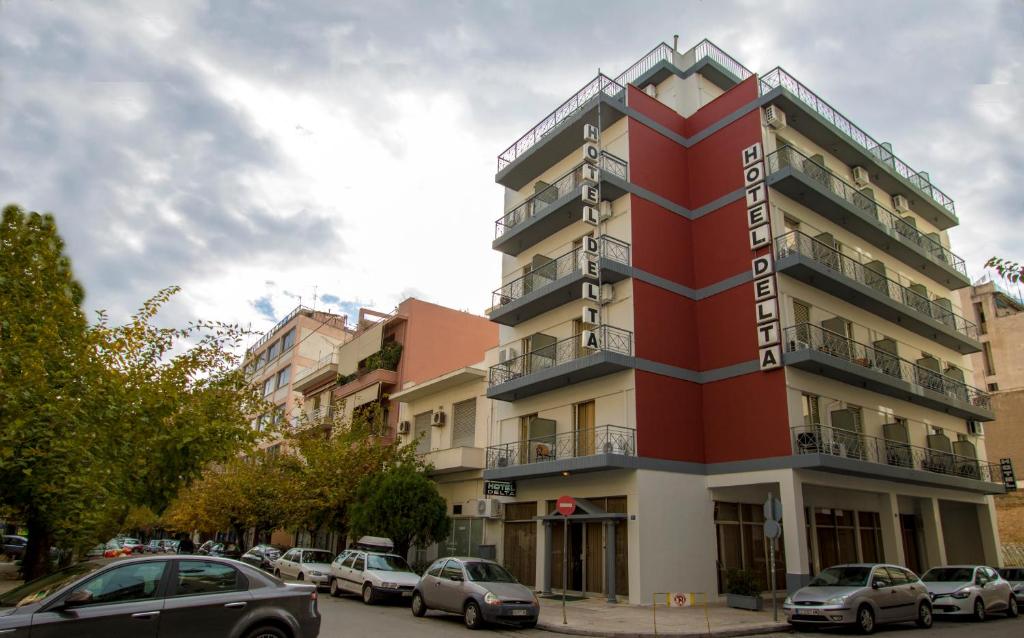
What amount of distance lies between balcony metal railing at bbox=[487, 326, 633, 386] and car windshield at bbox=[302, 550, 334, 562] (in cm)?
913

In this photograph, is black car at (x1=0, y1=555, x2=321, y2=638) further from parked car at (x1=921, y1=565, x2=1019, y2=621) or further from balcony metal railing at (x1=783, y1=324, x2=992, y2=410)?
balcony metal railing at (x1=783, y1=324, x2=992, y2=410)

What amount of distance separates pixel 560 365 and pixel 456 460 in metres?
6.89

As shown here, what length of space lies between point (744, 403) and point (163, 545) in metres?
47.1

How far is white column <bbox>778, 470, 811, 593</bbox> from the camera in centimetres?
1836

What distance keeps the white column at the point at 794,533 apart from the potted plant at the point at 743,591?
0.88m

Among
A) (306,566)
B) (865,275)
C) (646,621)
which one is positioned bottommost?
(646,621)

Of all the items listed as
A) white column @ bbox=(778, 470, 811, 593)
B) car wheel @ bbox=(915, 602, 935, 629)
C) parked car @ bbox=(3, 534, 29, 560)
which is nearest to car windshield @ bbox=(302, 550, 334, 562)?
white column @ bbox=(778, 470, 811, 593)

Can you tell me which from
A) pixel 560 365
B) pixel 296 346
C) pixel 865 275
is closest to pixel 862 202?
pixel 865 275

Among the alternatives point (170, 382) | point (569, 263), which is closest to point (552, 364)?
point (569, 263)

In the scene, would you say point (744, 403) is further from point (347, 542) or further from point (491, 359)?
point (347, 542)

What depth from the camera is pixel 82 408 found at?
1233cm

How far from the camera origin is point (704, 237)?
24.1 metres

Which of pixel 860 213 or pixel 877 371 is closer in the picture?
pixel 877 371

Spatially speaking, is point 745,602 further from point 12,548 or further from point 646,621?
point 12,548
